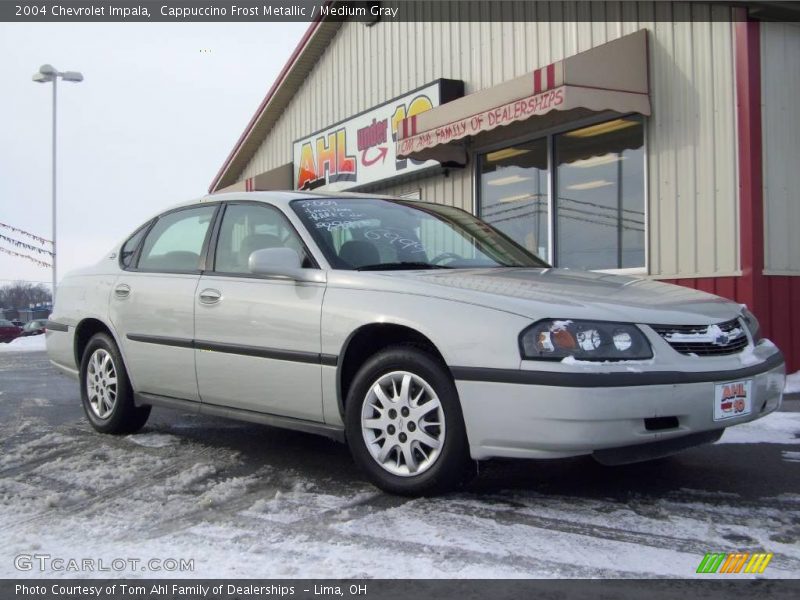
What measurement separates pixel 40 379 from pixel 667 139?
7010mm

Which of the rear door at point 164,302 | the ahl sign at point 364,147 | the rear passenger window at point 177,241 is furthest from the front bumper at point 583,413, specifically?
the ahl sign at point 364,147

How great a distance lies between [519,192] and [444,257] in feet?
19.5

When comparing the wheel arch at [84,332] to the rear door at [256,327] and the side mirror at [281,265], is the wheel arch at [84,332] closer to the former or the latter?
the rear door at [256,327]

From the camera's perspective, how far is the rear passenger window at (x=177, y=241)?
4.89m

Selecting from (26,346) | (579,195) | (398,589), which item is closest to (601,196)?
(579,195)

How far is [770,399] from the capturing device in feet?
12.5

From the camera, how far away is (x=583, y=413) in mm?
3148

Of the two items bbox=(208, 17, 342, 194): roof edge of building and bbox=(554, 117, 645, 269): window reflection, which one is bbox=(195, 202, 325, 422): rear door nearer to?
bbox=(554, 117, 645, 269): window reflection

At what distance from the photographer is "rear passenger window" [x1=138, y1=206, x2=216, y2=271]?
16.1ft

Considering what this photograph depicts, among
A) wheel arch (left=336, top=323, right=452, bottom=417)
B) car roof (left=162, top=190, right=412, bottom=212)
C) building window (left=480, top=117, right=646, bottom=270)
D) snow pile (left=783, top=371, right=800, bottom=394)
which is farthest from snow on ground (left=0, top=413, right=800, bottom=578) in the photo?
building window (left=480, top=117, right=646, bottom=270)

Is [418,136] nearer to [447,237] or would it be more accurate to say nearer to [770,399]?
[447,237]

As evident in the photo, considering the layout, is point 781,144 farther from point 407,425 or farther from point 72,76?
point 72,76

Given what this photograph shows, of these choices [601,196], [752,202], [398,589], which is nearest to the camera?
[398,589]

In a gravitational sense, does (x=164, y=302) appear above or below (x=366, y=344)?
above
